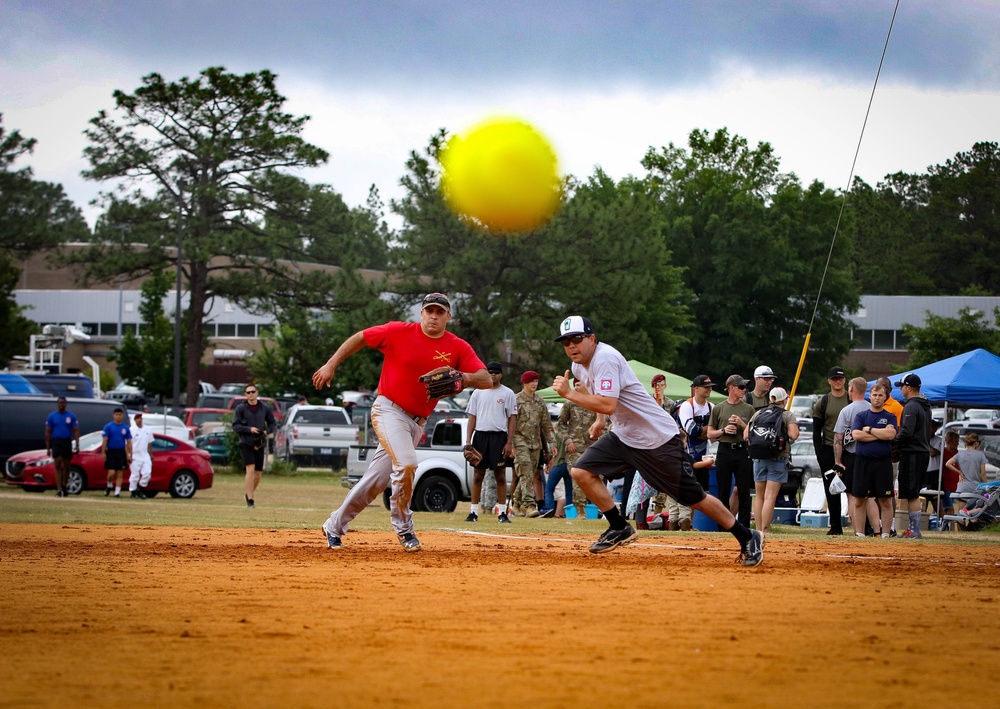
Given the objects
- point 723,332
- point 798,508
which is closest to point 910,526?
point 798,508

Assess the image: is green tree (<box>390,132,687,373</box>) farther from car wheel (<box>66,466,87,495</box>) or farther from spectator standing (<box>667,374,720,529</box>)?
spectator standing (<box>667,374,720,529</box>)

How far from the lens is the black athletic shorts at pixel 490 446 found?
55.8 feet

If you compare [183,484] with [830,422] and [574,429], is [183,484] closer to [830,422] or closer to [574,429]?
[574,429]

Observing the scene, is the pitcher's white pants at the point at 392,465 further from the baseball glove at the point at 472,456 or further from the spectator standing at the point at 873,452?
the spectator standing at the point at 873,452

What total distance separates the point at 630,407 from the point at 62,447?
18.0 metres

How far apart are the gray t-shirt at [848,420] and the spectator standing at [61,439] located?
605 inches

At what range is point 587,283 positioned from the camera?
41094mm

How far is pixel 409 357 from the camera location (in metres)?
9.91

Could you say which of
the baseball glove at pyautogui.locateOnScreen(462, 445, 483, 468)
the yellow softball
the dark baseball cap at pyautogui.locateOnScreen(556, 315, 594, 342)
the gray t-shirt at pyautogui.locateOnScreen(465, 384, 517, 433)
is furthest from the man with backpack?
the yellow softball

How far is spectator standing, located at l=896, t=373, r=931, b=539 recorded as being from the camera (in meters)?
14.9

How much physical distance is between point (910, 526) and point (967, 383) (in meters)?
6.94

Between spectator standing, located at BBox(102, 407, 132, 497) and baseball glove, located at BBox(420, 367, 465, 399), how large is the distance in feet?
53.3

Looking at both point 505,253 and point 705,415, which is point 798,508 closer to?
point 705,415

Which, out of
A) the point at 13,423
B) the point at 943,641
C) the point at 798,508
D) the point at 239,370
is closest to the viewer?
the point at 943,641
